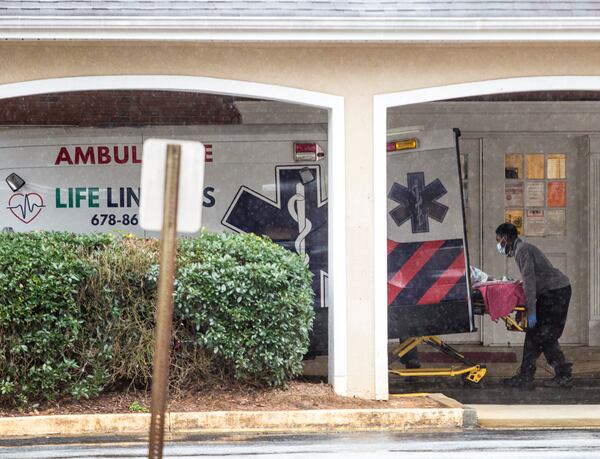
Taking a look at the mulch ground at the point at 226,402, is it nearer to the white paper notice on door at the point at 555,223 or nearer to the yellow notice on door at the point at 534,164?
the white paper notice on door at the point at 555,223

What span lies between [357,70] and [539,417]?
11.7 ft

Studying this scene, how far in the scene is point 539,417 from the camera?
9.31 m

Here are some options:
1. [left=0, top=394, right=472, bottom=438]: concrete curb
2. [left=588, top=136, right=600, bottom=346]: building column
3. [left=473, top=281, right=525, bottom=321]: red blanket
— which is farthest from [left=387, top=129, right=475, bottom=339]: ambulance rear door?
[left=588, top=136, right=600, bottom=346]: building column

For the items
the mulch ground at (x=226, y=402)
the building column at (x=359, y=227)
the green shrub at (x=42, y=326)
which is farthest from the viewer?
the building column at (x=359, y=227)

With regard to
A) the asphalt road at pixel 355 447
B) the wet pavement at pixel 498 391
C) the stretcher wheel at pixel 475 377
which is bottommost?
the wet pavement at pixel 498 391

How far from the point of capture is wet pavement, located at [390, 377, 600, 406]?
10637mm

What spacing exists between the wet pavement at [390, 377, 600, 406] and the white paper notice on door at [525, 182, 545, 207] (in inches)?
124

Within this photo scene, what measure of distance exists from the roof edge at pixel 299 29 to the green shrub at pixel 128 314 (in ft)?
6.01

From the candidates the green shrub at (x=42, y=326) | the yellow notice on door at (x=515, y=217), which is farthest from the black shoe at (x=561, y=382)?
the green shrub at (x=42, y=326)

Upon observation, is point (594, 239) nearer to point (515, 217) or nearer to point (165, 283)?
point (515, 217)

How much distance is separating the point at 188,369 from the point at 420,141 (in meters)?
4.11

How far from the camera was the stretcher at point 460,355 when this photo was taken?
1118 centimetres

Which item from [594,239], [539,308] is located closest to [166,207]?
[539,308]

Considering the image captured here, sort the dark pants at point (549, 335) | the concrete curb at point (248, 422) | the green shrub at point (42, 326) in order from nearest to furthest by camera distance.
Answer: the concrete curb at point (248, 422)
the green shrub at point (42, 326)
the dark pants at point (549, 335)
